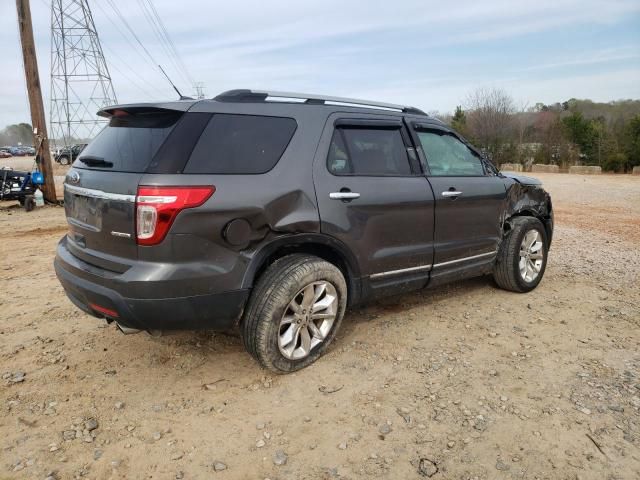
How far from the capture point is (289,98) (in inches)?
129

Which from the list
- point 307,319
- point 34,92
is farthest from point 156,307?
point 34,92

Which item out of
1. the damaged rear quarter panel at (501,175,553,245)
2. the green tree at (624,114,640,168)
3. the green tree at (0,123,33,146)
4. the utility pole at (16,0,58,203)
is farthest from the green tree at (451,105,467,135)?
the green tree at (0,123,33,146)

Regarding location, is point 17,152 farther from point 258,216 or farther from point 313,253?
point 258,216

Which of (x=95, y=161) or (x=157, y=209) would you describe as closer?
(x=157, y=209)

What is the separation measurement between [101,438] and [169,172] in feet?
4.88

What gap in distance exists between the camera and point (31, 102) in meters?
11.8

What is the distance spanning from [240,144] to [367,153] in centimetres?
106

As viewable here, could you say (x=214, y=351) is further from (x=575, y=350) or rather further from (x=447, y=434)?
(x=575, y=350)

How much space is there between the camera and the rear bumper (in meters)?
2.67

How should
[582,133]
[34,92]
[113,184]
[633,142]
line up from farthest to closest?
1. [582,133]
2. [633,142]
3. [34,92]
4. [113,184]

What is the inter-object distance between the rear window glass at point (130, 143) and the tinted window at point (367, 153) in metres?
1.11

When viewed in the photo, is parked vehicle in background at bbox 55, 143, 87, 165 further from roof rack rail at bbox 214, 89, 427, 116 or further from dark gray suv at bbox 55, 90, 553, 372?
roof rack rail at bbox 214, 89, 427, 116

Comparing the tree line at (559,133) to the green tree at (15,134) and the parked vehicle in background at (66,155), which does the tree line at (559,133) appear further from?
the green tree at (15,134)

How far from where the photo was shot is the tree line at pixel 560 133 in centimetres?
2573
